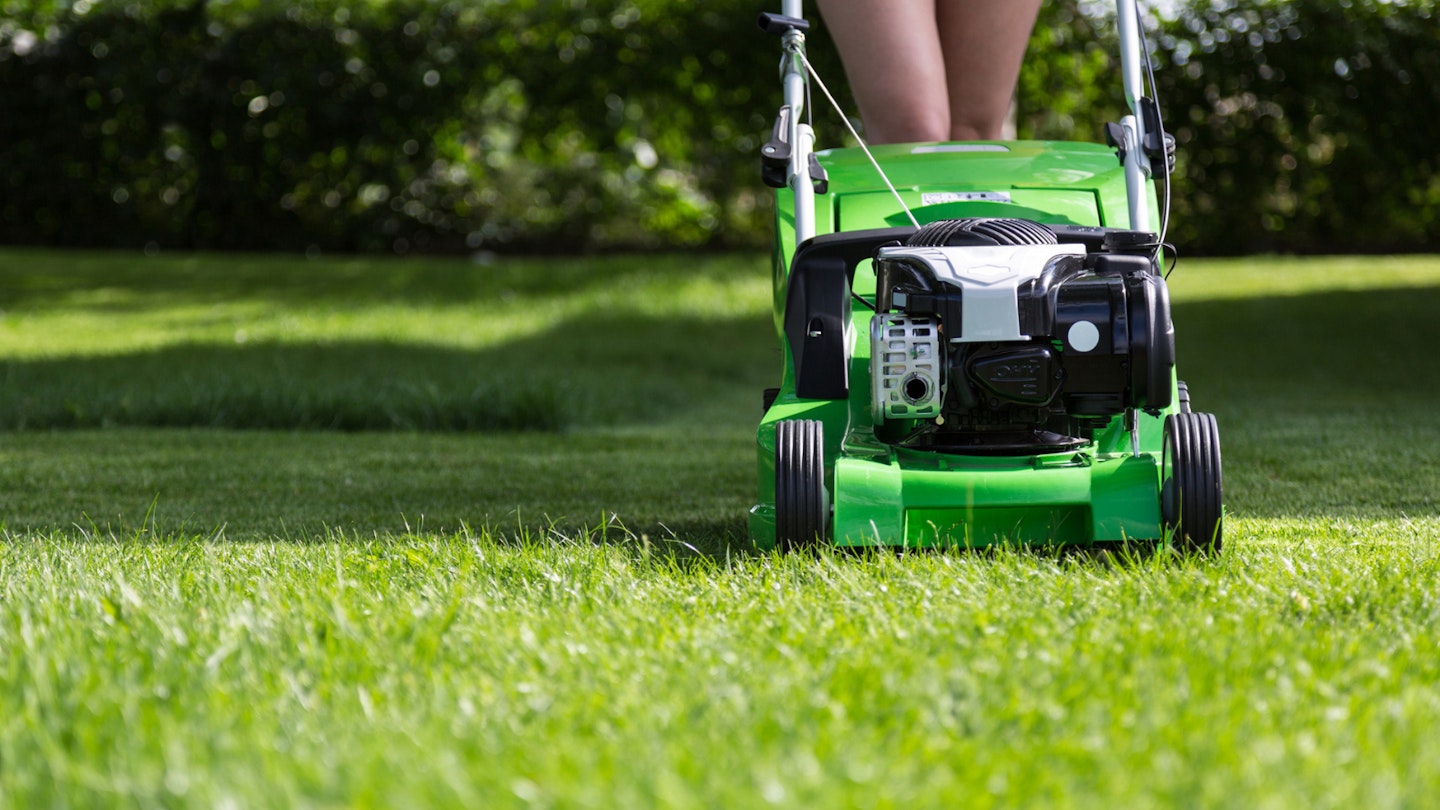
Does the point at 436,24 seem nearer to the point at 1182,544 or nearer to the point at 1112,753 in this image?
the point at 1182,544

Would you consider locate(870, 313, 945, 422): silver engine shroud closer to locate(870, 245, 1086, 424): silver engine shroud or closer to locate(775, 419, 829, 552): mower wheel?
locate(870, 245, 1086, 424): silver engine shroud

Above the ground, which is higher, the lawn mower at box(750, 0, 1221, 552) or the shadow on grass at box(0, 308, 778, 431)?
the lawn mower at box(750, 0, 1221, 552)

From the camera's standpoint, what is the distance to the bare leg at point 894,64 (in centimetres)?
290

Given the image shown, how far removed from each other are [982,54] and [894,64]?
0.34 meters

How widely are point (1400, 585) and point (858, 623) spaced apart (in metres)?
0.76

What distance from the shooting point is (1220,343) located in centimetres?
573

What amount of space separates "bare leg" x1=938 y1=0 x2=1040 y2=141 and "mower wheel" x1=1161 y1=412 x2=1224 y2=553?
1.26 m

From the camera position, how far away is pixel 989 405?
2246mm

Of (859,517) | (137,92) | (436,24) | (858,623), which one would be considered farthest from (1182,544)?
(137,92)

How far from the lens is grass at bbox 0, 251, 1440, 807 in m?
1.26

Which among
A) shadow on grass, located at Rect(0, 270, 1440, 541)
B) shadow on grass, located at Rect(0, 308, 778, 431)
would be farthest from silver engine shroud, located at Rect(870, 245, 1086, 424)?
shadow on grass, located at Rect(0, 308, 778, 431)

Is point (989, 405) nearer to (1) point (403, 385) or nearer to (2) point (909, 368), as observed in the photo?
(2) point (909, 368)

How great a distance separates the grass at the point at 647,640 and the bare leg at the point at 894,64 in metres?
0.91

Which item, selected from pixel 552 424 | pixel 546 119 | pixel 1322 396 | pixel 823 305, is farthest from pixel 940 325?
pixel 546 119
